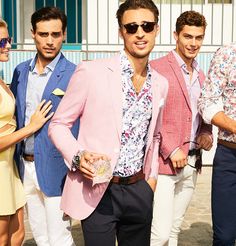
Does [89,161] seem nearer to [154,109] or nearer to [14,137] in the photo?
[154,109]

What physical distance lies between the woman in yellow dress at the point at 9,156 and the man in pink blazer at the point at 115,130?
578 millimetres

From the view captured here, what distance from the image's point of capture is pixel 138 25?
2961mm

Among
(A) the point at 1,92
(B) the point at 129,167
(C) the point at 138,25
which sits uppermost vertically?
(C) the point at 138,25

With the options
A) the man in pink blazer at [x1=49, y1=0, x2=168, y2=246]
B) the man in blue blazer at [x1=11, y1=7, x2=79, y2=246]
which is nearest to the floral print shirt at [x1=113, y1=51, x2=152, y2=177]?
the man in pink blazer at [x1=49, y1=0, x2=168, y2=246]

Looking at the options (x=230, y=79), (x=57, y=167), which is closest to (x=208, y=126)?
(x=230, y=79)

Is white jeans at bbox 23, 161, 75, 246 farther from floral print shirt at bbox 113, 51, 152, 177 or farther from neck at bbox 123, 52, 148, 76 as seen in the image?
neck at bbox 123, 52, 148, 76

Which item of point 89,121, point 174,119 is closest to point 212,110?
point 174,119

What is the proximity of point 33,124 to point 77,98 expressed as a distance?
0.82 meters

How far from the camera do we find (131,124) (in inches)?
119

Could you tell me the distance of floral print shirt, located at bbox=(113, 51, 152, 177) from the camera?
9.84 feet

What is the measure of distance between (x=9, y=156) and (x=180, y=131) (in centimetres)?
138

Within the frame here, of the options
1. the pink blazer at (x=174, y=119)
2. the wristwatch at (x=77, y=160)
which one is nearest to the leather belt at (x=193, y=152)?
the pink blazer at (x=174, y=119)

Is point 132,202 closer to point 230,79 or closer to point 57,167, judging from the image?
point 57,167

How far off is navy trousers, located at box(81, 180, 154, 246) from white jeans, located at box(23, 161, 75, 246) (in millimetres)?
684
